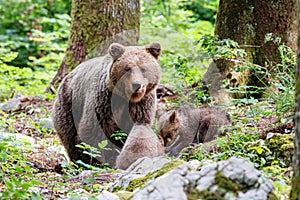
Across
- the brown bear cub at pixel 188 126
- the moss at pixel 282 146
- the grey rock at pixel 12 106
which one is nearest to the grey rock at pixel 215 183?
the moss at pixel 282 146

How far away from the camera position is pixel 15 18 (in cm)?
1911

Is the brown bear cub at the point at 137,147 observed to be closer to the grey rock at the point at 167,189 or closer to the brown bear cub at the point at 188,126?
the brown bear cub at the point at 188,126

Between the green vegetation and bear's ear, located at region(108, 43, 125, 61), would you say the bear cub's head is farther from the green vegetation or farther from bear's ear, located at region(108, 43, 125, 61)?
the green vegetation

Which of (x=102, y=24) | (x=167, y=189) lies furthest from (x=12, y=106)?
(x=167, y=189)

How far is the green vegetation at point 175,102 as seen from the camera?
13.3ft

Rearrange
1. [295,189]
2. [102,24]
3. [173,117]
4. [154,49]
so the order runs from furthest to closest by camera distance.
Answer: [102,24]
[173,117]
[154,49]
[295,189]

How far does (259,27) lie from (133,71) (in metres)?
1.96

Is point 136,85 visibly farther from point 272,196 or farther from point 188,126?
point 272,196

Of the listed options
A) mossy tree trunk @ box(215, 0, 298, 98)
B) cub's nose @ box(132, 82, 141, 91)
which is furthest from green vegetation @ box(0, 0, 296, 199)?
cub's nose @ box(132, 82, 141, 91)

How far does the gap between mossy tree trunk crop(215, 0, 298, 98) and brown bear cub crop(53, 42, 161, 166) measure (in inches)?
51.2

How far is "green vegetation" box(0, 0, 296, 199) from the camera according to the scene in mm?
4051

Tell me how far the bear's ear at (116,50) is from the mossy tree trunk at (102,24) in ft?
7.80

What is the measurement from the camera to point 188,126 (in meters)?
6.94

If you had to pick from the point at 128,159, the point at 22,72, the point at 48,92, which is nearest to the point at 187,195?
the point at 128,159
